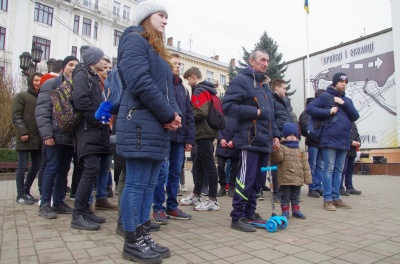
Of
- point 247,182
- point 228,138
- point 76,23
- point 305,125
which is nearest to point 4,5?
point 76,23

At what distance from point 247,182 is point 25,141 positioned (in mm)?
3825

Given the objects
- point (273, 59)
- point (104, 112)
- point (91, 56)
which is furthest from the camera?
point (273, 59)

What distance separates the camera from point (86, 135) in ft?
12.4

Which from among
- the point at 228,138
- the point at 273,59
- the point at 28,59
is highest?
the point at 273,59

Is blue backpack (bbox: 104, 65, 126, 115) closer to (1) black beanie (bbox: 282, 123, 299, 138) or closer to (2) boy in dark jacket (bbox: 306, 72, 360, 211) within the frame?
(1) black beanie (bbox: 282, 123, 299, 138)

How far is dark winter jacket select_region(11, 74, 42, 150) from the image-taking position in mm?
5438

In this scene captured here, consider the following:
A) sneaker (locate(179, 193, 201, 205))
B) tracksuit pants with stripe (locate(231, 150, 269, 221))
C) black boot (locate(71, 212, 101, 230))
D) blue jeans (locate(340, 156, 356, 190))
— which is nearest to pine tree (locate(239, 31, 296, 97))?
blue jeans (locate(340, 156, 356, 190))

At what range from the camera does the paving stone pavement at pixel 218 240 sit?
9.03 ft

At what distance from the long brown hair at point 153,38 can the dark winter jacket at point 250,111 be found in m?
1.25

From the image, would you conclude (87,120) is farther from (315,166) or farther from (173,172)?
(315,166)

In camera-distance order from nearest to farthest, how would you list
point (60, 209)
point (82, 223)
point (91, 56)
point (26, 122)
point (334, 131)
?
point (82, 223) → point (91, 56) → point (60, 209) → point (334, 131) → point (26, 122)

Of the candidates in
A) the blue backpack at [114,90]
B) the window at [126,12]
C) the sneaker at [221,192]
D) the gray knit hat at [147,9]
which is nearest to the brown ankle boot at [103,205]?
the blue backpack at [114,90]

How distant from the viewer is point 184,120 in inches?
182

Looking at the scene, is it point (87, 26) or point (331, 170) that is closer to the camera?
point (331, 170)
